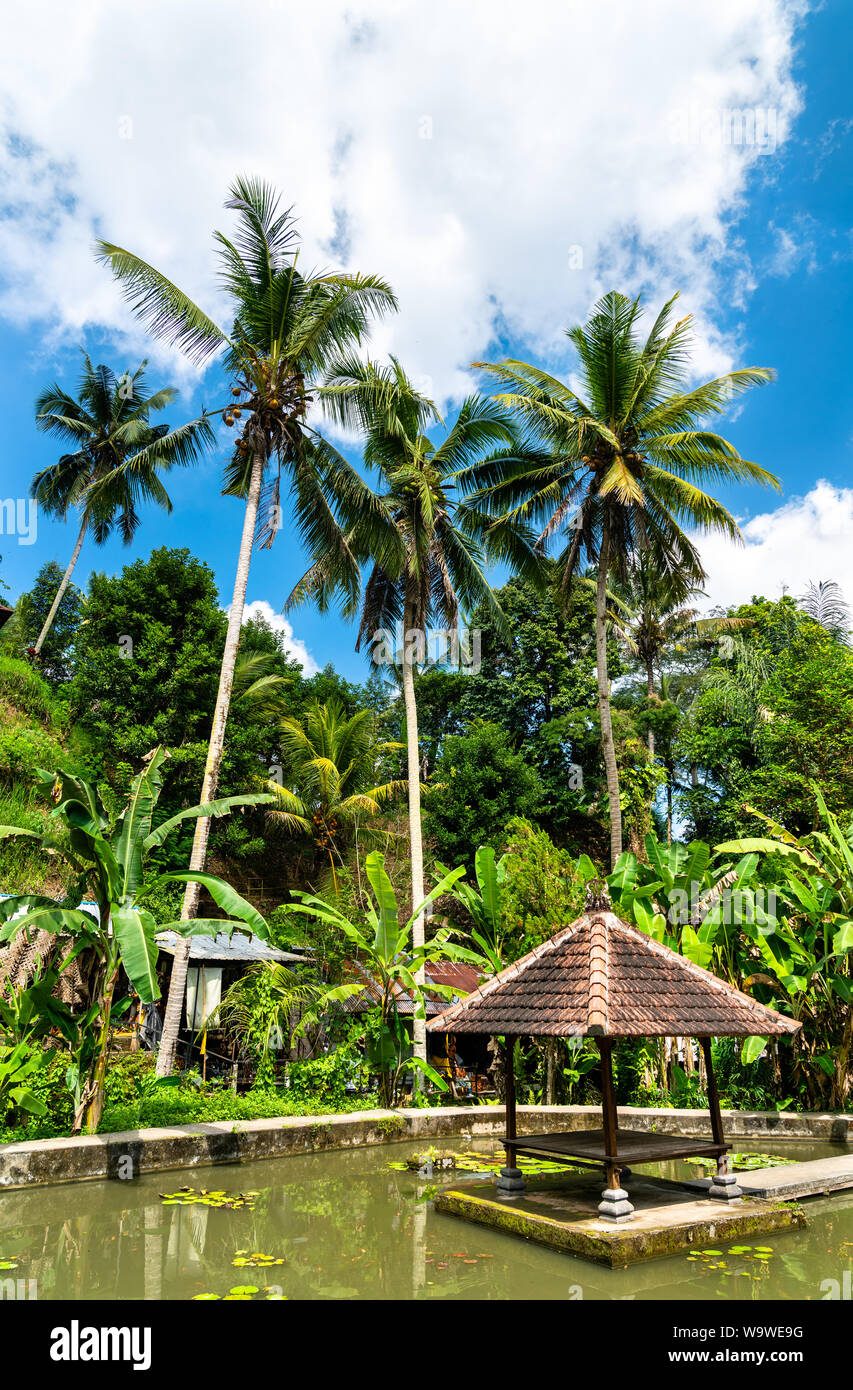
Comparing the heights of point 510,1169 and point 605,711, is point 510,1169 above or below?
below

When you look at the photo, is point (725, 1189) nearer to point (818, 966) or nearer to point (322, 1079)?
point (818, 966)

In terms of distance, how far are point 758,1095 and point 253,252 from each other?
14.0 metres

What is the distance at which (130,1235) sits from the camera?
21.3ft

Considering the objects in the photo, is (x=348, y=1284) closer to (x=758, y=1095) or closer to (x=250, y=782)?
(x=758, y=1095)

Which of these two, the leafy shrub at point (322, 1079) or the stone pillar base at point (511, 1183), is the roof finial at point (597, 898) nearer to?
the stone pillar base at point (511, 1183)

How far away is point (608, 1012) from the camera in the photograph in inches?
251

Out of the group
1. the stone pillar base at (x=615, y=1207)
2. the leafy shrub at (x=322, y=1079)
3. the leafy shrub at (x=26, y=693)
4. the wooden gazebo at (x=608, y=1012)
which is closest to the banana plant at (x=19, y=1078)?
the leafy shrub at (x=322, y=1079)

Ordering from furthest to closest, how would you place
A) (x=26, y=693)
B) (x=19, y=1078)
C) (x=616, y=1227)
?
1. (x=26, y=693)
2. (x=19, y=1078)
3. (x=616, y=1227)

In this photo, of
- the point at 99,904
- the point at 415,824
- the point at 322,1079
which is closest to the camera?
the point at 99,904

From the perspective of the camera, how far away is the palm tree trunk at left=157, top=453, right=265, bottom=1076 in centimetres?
1091

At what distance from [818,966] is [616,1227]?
627 cm

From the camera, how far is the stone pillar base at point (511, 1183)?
298 inches

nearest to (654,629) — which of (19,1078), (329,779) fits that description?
(329,779)
